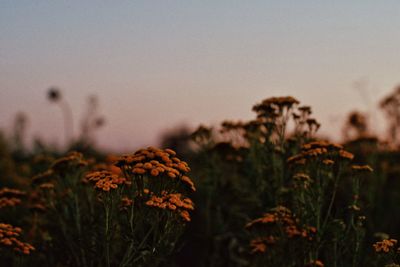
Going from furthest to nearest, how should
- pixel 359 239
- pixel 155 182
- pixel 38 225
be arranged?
pixel 38 225 < pixel 359 239 < pixel 155 182

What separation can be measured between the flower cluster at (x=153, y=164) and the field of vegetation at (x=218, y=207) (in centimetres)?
1

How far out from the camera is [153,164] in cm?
484

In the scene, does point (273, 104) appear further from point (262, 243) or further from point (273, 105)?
point (262, 243)

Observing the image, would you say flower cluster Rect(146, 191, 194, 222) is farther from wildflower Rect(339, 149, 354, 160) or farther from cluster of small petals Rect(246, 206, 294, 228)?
wildflower Rect(339, 149, 354, 160)

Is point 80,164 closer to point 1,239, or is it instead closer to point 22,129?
point 1,239

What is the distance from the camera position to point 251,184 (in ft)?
24.5

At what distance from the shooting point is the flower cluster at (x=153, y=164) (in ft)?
15.4

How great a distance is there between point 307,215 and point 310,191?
0.27 metres

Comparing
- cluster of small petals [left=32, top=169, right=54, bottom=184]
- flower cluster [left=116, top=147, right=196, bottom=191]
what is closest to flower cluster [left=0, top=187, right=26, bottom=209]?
cluster of small petals [left=32, top=169, right=54, bottom=184]

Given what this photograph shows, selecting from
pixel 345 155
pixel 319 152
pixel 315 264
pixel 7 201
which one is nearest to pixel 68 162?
pixel 7 201

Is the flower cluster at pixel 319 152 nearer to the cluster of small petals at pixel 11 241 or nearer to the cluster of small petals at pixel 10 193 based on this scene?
the cluster of small petals at pixel 11 241

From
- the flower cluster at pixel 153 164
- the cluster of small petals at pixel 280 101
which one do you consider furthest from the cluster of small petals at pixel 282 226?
the cluster of small petals at pixel 280 101

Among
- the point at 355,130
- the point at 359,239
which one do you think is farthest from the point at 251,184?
the point at 355,130

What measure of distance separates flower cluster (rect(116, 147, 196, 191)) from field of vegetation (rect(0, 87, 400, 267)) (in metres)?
0.01
